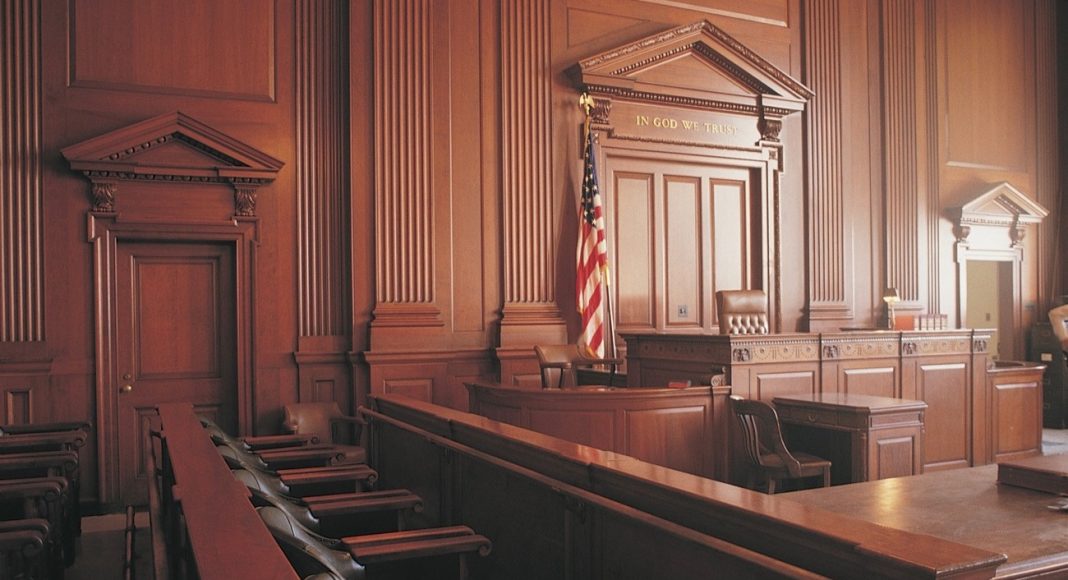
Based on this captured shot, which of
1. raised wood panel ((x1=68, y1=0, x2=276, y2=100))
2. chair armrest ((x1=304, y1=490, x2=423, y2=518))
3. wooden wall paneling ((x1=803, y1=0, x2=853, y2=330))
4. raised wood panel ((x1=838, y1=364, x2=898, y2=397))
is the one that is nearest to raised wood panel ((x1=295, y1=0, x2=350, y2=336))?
raised wood panel ((x1=68, y1=0, x2=276, y2=100))

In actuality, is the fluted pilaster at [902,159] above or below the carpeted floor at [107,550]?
above

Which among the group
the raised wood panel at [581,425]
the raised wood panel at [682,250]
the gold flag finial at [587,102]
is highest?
the gold flag finial at [587,102]

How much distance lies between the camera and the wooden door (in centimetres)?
641

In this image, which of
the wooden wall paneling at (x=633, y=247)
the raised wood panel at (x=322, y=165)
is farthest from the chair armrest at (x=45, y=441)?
the wooden wall paneling at (x=633, y=247)

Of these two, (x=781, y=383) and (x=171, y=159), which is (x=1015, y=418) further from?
(x=171, y=159)

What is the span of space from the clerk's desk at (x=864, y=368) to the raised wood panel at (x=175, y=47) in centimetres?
393

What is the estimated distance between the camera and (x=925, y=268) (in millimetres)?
10117

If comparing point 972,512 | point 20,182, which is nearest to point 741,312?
point 972,512

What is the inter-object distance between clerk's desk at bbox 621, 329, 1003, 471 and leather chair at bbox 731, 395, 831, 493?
1.66ft

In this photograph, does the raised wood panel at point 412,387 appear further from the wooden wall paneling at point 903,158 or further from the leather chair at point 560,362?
the wooden wall paneling at point 903,158

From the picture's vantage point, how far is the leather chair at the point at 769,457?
5.61 metres

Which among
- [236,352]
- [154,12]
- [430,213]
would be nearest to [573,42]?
[430,213]

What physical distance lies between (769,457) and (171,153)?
4.99 metres

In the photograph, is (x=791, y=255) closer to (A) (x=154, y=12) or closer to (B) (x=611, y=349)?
(B) (x=611, y=349)
